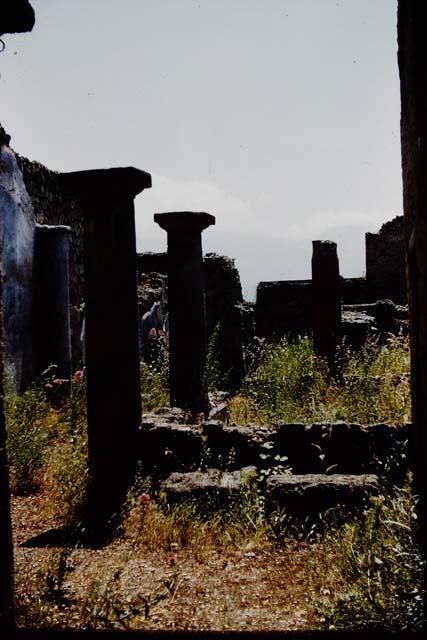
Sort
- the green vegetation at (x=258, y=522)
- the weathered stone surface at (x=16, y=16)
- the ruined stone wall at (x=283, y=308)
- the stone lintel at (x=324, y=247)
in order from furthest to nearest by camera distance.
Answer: the ruined stone wall at (x=283, y=308), the stone lintel at (x=324, y=247), the green vegetation at (x=258, y=522), the weathered stone surface at (x=16, y=16)

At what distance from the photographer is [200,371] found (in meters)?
6.68

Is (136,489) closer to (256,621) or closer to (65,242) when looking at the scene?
(256,621)

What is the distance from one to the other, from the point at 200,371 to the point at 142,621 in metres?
4.17

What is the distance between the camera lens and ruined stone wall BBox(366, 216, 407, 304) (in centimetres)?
1897

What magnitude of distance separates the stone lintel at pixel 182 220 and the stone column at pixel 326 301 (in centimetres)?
305

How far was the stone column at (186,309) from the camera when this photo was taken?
6.62 m

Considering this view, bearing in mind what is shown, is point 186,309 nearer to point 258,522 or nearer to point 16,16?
point 258,522

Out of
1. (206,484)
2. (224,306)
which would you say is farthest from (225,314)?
(206,484)

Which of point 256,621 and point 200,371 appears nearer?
point 256,621

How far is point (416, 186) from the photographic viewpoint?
209cm

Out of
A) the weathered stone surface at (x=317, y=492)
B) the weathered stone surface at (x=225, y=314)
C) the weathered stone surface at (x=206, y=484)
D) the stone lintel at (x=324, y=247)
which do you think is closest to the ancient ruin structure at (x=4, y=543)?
the weathered stone surface at (x=206, y=484)

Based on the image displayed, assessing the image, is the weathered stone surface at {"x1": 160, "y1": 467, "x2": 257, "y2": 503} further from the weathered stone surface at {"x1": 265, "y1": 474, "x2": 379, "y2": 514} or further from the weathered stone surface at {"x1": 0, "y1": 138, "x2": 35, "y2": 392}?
the weathered stone surface at {"x1": 0, "y1": 138, "x2": 35, "y2": 392}

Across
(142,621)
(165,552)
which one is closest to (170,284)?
(165,552)

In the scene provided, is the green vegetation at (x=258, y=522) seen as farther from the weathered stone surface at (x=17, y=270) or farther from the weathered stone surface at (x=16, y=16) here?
the weathered stone surface at (x=16, y=16)
